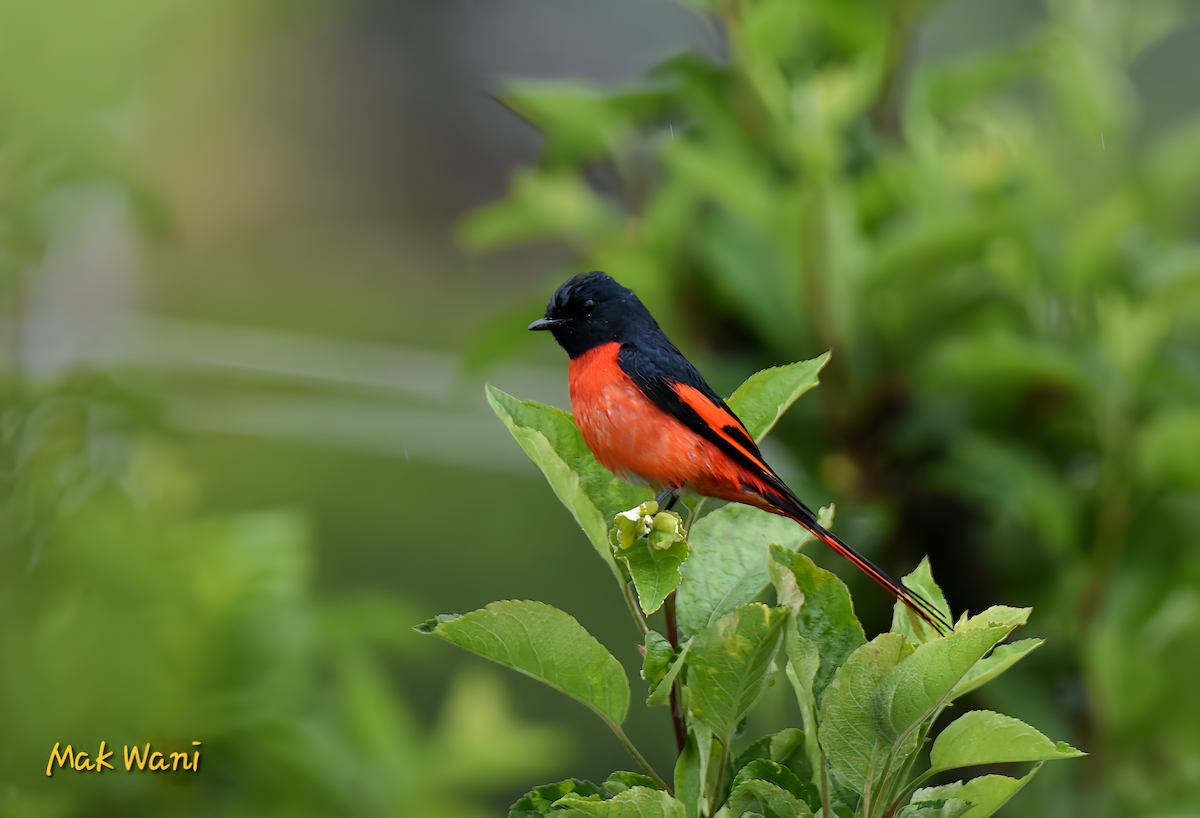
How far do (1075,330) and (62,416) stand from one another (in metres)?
0.70

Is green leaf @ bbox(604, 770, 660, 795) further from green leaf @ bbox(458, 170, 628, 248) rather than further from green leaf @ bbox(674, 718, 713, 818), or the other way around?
green leaf @ bbox(458, 170, 628, 248)

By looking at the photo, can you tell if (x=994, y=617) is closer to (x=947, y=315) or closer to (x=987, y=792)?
(x=987, y=792)

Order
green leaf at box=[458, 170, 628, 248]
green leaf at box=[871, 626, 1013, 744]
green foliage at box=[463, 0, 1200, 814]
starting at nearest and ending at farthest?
green leaf at box=[871, 626, 1013, 744]
green foliage at box=[463, 0, 1200, 814]
green leaf at box=[458, 170, 628, 248]

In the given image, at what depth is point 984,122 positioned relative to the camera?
2.70 ft

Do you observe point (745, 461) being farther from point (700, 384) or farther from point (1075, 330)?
point (1075, 330)

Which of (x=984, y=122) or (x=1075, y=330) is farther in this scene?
(x=984, y=122)

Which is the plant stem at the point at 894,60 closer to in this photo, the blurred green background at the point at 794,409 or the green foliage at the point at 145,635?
the blurred green background at the point at 794,409

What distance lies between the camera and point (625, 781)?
0.85 ft

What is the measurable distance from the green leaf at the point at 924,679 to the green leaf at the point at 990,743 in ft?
0.06

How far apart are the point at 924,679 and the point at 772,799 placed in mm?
50

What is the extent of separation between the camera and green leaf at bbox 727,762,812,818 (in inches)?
9.3

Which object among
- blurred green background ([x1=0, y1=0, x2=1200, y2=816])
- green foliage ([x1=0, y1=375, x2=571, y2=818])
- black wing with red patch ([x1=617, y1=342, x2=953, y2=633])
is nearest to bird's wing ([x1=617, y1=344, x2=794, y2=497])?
black wing with red patch ([x1=617, y1=342, x2=953, y2=633])

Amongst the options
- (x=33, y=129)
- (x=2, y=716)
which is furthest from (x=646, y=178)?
(x=2, y=716)

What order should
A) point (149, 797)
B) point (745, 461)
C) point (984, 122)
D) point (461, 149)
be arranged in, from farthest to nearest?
point (461, 149)
point (984, 122)
point (149, 797)
point (745, 461)
